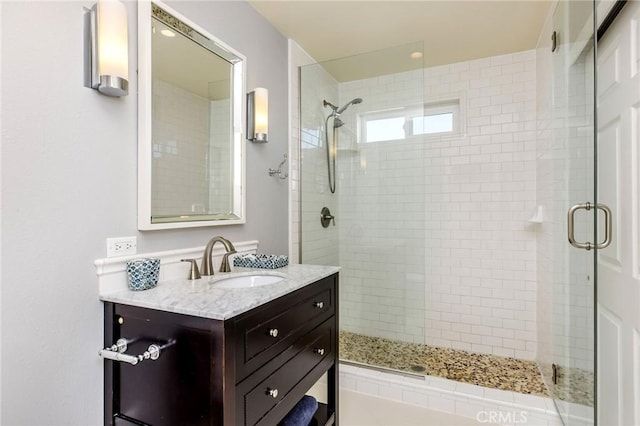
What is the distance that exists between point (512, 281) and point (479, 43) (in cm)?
200

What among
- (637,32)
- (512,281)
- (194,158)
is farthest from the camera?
(512,281)

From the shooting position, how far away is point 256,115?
6.88 ft

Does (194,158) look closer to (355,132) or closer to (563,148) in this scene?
(355,132)

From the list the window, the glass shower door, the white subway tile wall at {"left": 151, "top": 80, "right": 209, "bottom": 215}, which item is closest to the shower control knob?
the window

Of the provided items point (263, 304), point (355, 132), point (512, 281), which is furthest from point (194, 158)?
point (512, 281)

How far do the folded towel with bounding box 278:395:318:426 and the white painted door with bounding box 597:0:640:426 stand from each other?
1287mm

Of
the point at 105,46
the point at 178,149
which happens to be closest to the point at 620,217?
the point at 178,149

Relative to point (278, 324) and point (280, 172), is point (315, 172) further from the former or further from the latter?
point (278, 324)

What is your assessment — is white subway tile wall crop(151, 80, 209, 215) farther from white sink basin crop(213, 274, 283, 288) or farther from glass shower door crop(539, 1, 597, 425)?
glass shower door crop(539, 1, 597, 425)

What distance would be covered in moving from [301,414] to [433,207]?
7.08ft

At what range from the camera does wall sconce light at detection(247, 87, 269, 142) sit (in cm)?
209

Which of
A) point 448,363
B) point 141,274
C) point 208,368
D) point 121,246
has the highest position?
point 121,246

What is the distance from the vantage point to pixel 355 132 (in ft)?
9.43

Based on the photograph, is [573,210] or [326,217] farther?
[326,217]
